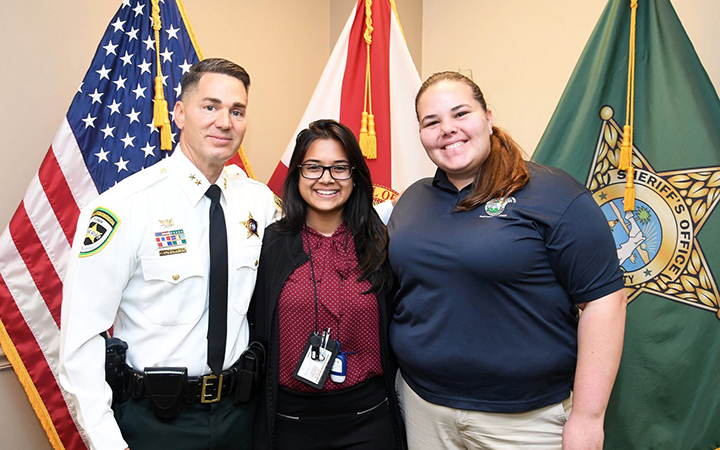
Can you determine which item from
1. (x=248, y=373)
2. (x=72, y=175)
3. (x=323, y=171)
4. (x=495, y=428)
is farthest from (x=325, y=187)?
(x=72, y=175)

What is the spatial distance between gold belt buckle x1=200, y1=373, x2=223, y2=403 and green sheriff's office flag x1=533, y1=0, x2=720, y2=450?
140 centimetres

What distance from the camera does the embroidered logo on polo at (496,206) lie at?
126cm

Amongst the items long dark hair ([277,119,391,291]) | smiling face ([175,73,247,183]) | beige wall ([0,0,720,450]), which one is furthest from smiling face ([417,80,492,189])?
beige wall ([0,0,720,450])

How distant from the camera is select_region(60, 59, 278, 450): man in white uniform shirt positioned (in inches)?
49.4

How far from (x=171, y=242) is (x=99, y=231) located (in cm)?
18

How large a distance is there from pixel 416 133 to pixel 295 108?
0.97m

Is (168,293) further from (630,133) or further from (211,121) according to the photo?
(630,133)

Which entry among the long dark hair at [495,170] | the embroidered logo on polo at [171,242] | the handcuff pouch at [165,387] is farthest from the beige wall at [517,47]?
the handcuff pouch at [165,387]

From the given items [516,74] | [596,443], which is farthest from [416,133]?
[596,443]

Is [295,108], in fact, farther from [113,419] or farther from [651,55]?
[113,419]

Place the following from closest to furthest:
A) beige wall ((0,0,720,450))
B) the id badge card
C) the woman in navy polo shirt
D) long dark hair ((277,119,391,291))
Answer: the woman in navy polo shirt, the id badge card, long dark hair ((277,119,391,291)), beige wall ((0,0,720,450))

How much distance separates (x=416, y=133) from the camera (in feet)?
7.48

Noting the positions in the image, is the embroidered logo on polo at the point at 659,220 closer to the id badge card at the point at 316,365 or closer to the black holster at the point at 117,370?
the id badge card at the point at 316,365

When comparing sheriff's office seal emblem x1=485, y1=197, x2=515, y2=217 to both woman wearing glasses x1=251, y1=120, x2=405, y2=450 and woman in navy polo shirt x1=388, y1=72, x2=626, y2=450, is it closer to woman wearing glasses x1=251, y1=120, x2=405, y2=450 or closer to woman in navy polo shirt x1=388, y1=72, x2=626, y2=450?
woman in navy polo shirt x1=388, y1=72, x2=626, y2=450
